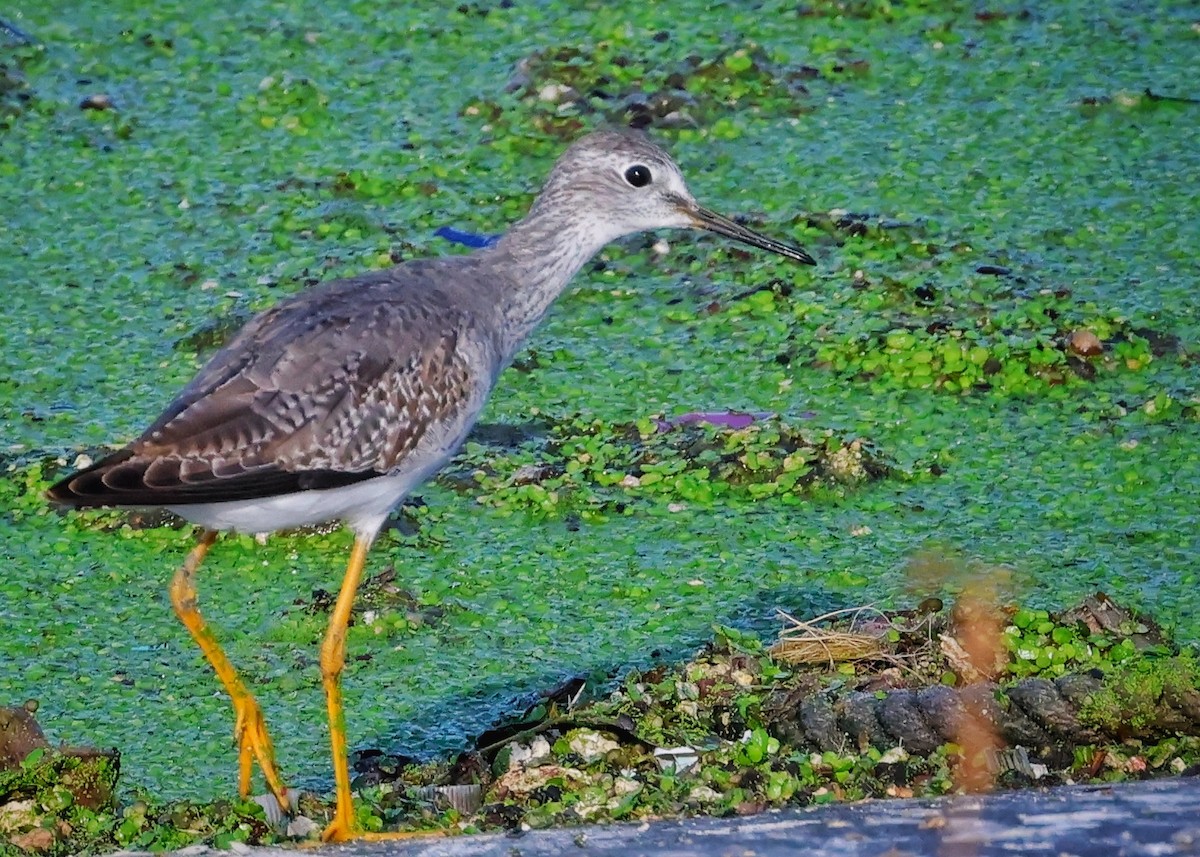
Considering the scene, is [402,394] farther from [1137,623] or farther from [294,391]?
[1137,623]

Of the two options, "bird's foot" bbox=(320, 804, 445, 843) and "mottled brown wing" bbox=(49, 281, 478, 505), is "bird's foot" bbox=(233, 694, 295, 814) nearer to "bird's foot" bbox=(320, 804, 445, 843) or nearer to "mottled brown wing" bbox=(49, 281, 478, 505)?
"bird's foot" bbox=(320, 804, 445, 843)

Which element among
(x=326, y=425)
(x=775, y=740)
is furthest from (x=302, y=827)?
(x=775, y=740)

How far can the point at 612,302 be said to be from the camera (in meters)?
7.75

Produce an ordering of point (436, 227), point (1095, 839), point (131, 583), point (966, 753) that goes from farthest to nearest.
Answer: point (436, 227), point (131, 583), point (966, 753), point (1095, 839)

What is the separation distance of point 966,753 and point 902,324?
2913 mm

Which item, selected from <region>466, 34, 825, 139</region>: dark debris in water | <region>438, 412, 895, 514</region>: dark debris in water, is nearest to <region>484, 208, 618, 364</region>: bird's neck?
<region>438, 412, 895, 514</region>: dark debris in water

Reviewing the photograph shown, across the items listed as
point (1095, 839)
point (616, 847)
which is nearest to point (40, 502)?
point (616, 847)

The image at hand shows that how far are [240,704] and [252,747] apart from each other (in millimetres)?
113

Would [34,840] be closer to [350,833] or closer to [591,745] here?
[350,833]

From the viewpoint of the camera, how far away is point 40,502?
6527mm

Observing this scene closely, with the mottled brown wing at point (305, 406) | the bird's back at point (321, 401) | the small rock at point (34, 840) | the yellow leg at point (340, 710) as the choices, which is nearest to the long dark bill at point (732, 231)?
the bird's back at point (321, 401)

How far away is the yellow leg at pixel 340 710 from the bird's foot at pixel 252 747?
155mm

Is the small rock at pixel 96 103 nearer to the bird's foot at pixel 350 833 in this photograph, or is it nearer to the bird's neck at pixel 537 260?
the bird's neck at pixel 537 260

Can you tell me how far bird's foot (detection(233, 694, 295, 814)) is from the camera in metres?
4.94
